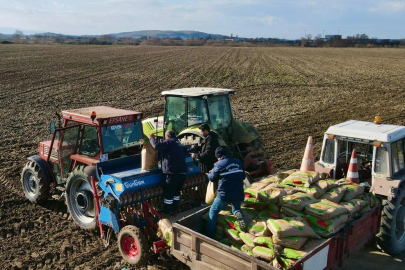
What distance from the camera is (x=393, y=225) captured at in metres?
6.27

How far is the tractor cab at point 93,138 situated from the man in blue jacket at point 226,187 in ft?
7.73

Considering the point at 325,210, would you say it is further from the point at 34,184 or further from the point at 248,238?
the point at 34,184

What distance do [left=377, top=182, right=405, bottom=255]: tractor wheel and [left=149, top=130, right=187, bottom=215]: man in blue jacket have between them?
315 centimetres

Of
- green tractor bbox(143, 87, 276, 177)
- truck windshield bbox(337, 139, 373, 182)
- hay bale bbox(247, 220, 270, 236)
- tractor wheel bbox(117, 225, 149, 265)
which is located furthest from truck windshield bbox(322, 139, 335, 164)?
tractor wheel bbox(117, 225, 149, 265)

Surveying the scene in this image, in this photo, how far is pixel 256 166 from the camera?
845cm

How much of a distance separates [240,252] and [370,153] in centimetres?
349

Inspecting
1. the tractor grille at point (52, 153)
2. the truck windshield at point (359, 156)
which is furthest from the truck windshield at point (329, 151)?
the tractor grille at point (52, 153)

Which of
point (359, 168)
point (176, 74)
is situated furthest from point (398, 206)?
point (176, 74)

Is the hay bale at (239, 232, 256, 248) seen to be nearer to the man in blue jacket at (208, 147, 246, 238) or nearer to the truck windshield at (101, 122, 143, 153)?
the man in blue jacket at (208, 147, 246, 238)

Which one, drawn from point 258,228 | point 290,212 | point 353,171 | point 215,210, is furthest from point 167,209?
point 353,171

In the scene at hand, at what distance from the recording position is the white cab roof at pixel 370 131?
6465mm

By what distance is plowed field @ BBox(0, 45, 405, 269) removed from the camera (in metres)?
6.75

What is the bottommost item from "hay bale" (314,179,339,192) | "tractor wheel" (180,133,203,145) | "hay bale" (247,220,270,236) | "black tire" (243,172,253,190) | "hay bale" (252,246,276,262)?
"black tire" (243,172,253,190)

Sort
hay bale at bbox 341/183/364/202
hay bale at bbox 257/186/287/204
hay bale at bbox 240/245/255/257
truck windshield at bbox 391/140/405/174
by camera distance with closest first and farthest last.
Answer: hay bale at bbox 240/245/255/257 < hay bale at bbox 257/186/287/204 < hay bale at bbox 341/183/364/202 < truck windshield at bbox 391/140/405/174
